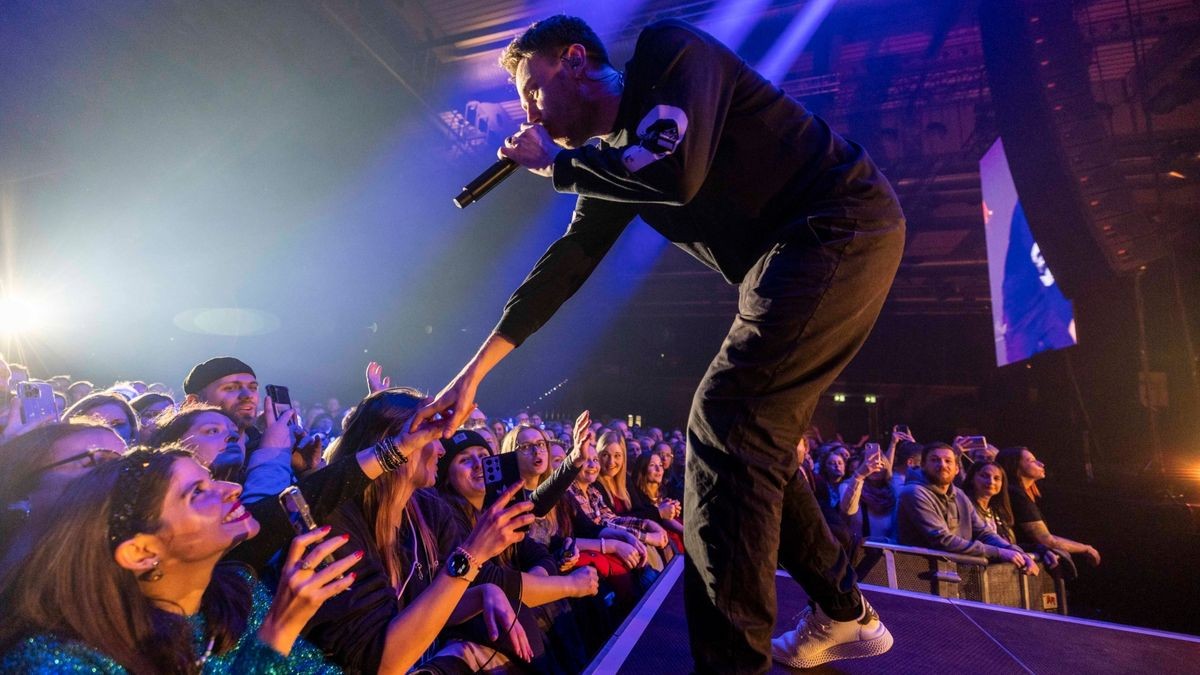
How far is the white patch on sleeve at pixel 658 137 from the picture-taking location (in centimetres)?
100

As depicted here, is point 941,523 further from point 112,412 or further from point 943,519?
point 112,412

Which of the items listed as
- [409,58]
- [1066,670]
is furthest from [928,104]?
[1066,670]

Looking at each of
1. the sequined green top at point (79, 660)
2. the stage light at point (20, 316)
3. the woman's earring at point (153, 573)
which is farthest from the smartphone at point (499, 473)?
the stage light at point (20, 316)

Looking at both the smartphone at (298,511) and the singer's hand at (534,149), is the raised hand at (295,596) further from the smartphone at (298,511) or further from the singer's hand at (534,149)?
the singer's hand at (534,149)

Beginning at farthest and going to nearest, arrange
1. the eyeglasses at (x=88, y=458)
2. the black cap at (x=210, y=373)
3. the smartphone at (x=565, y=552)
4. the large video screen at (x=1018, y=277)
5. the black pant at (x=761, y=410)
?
the large video screen at (x=1018, y=277)
the black cap at (x=210, y=373)
the smartphone at (x=565, y=552)
the eyeglasses at (x=88, y=458)
the black pant at (x=761, y=410)

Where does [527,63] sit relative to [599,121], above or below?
above

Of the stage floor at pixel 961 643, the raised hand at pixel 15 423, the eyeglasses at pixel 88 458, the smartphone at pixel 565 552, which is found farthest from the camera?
the smartphone at pixel 565 552

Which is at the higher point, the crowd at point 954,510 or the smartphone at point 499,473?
the smartphone at point 499,473

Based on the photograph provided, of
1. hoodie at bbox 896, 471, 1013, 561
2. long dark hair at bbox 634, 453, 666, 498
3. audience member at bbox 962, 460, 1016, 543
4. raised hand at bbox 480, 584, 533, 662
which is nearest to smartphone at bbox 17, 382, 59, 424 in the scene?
raised hand at bbox 480, 584, 533, 662

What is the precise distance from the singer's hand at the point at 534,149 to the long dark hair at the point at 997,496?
4835 millimetres

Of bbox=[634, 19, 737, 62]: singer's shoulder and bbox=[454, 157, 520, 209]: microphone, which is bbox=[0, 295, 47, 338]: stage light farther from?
bbox=[634, 19, 737, 62]: singer's shoulder

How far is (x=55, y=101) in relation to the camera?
15.6 ft

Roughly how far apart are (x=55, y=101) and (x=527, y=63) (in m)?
5.88

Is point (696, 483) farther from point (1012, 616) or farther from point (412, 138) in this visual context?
point (412, 138)
